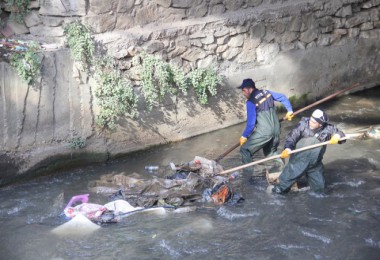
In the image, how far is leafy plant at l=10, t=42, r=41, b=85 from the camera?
8242 millimetres

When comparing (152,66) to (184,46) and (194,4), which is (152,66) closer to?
(184,46)

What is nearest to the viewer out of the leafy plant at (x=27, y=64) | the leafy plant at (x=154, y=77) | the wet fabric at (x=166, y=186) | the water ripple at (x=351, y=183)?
the wet fabric at (x=166, y=186)

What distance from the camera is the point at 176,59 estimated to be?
9.80 meters

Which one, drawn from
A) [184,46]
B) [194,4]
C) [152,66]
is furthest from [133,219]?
[194,4]

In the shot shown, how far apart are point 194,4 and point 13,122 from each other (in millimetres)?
3807

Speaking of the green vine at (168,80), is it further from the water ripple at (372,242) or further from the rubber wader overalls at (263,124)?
the water ripple at (372,242)

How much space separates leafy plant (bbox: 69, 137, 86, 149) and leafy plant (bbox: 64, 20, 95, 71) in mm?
1095

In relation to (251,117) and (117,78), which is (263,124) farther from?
(117,78)

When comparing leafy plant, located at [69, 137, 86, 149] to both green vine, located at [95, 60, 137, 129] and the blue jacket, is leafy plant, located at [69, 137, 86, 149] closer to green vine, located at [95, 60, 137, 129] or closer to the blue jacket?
green vine, located at [95, 60, 137, 129]

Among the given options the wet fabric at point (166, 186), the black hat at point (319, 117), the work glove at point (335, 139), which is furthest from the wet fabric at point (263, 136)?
the work glove at point (335, 139)

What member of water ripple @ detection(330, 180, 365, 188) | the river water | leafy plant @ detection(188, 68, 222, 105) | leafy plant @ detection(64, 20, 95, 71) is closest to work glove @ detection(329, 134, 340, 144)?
the river water

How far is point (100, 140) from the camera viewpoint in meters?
9.23

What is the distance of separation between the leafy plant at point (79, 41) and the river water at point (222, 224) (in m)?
1.78

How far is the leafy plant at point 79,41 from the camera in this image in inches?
340
